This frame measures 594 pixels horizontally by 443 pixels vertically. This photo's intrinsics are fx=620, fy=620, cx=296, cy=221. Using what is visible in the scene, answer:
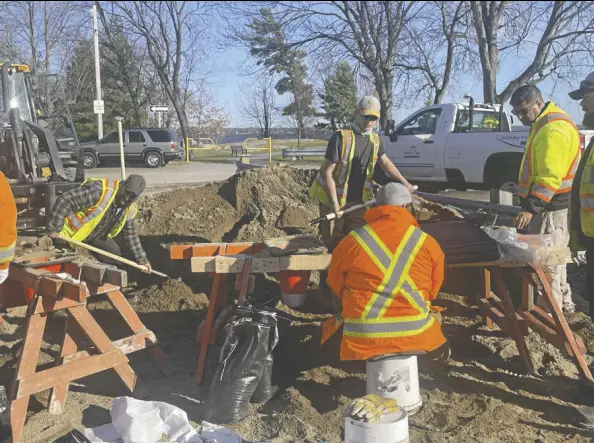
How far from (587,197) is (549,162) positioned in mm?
576

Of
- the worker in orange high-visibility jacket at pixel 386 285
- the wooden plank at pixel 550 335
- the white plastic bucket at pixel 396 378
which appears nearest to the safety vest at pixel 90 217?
the worker in orange high-visibility jacket at pixel 386 285

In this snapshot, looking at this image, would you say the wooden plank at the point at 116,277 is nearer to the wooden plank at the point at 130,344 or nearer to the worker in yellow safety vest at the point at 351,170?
the wooden plank at the point at 130,344

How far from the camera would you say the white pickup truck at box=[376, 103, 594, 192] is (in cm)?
1086

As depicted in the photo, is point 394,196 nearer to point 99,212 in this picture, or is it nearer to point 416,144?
point 99,212

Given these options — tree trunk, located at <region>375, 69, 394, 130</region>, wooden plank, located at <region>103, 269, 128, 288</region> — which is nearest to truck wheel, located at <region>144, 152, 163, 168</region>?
tree trunk, located at <region>375, 69, 394, 130</region>

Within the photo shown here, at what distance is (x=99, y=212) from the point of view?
5801 millimetres

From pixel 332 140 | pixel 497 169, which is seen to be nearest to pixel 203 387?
pixel 332 140

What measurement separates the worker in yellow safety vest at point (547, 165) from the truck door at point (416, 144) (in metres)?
7.01

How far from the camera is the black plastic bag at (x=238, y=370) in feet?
12.4

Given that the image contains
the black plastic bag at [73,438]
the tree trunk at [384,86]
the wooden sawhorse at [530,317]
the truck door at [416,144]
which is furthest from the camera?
the tree trunk at [384,86]

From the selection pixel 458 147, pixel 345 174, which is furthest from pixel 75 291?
pixel 458 147

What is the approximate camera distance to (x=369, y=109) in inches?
206

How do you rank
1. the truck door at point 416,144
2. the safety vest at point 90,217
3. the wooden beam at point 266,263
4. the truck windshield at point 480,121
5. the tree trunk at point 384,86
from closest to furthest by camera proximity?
the wooden beam at point 266,263, the safety vest at point 90,217, the truck windshield at point 480,121, the truck door at point 416,144, the tree trunk at point 384,86

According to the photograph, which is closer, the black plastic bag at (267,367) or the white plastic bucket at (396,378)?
the white plastic bucket at (396,378)
